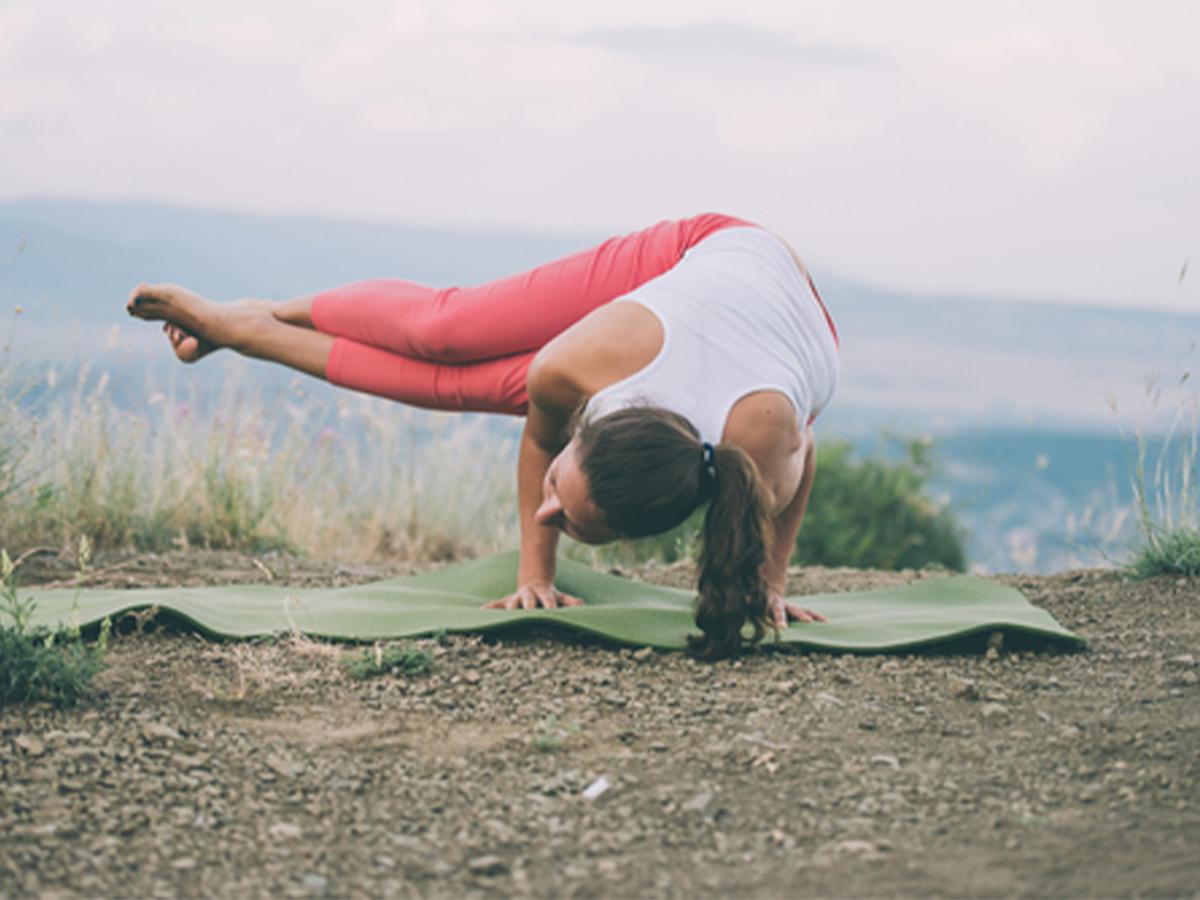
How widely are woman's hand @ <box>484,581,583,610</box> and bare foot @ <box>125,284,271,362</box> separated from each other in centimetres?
139

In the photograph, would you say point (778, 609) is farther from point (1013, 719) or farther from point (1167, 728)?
point (1167, 728)

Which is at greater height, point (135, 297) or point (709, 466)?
point (135, 297)

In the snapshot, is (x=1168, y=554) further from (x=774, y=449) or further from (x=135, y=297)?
(x=135, y=297)

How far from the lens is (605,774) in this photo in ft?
8.29

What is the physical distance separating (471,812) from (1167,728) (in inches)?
55.5

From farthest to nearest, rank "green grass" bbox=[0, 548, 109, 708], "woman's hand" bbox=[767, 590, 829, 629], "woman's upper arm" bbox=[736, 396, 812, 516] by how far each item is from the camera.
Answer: "woman's hand" bbox=[767, 590, 829, 629], "woman's upper arm" bbox=[736, 396, 812, 516], "green grass" bbox=[0, 548, 109, 708]

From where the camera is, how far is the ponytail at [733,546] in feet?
9.71

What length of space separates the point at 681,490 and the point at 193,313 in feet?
7.25

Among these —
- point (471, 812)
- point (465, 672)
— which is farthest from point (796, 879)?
point (465, 672)

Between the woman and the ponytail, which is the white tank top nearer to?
the woman

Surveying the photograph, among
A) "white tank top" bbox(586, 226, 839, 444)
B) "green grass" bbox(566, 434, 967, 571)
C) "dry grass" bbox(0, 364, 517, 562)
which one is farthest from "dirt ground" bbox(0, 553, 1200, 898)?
"green grass" bbox(566, 434, 967, 571)

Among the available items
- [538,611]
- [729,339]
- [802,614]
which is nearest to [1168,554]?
[802,614]

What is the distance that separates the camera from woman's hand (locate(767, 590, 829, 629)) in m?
3.67

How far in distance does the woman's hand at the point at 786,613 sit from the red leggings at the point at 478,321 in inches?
36.1
